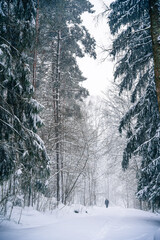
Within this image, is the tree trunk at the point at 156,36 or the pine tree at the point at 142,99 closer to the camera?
the tree trunk at the point at 156,36

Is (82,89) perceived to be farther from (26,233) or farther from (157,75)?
(26,233)

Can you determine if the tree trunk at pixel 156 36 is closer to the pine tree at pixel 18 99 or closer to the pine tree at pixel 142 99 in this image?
the pine tree at pixel 142 99

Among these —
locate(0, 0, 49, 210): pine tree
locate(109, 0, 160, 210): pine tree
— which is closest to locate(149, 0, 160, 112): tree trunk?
locate(109, 0, 160, 210): pine tree

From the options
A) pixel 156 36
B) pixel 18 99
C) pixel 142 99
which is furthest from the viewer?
pixel 142 99

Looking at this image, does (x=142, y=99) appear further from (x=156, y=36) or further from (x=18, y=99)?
(x=18, y=99)

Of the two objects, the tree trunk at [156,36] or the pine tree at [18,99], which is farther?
the pine tree at [18,99]

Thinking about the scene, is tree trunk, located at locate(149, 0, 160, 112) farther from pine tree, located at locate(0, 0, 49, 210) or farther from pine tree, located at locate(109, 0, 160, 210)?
pine tree, located at locate(0, 0, 49, 210)

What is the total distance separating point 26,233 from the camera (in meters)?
3.06

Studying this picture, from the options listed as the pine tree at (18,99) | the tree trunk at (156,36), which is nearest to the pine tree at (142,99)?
the tree trunk at (156,36)

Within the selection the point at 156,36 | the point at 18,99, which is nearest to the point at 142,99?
the point at 156,36

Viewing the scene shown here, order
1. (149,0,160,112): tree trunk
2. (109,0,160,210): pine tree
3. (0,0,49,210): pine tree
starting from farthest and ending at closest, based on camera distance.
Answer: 1. (109,0,160,210): pine tree
2. (0,0,49,210): pine tree
3. (149,0,160,112): tree trunk

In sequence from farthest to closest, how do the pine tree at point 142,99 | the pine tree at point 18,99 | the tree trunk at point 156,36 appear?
the pine tree at point 142,99, the pine tree at point 18,99, the tree trunk at point 156,36

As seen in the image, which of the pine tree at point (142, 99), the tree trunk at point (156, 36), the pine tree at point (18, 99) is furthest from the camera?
the pine tree at point (142, 99)

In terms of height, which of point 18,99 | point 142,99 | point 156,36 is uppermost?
point 156,36
